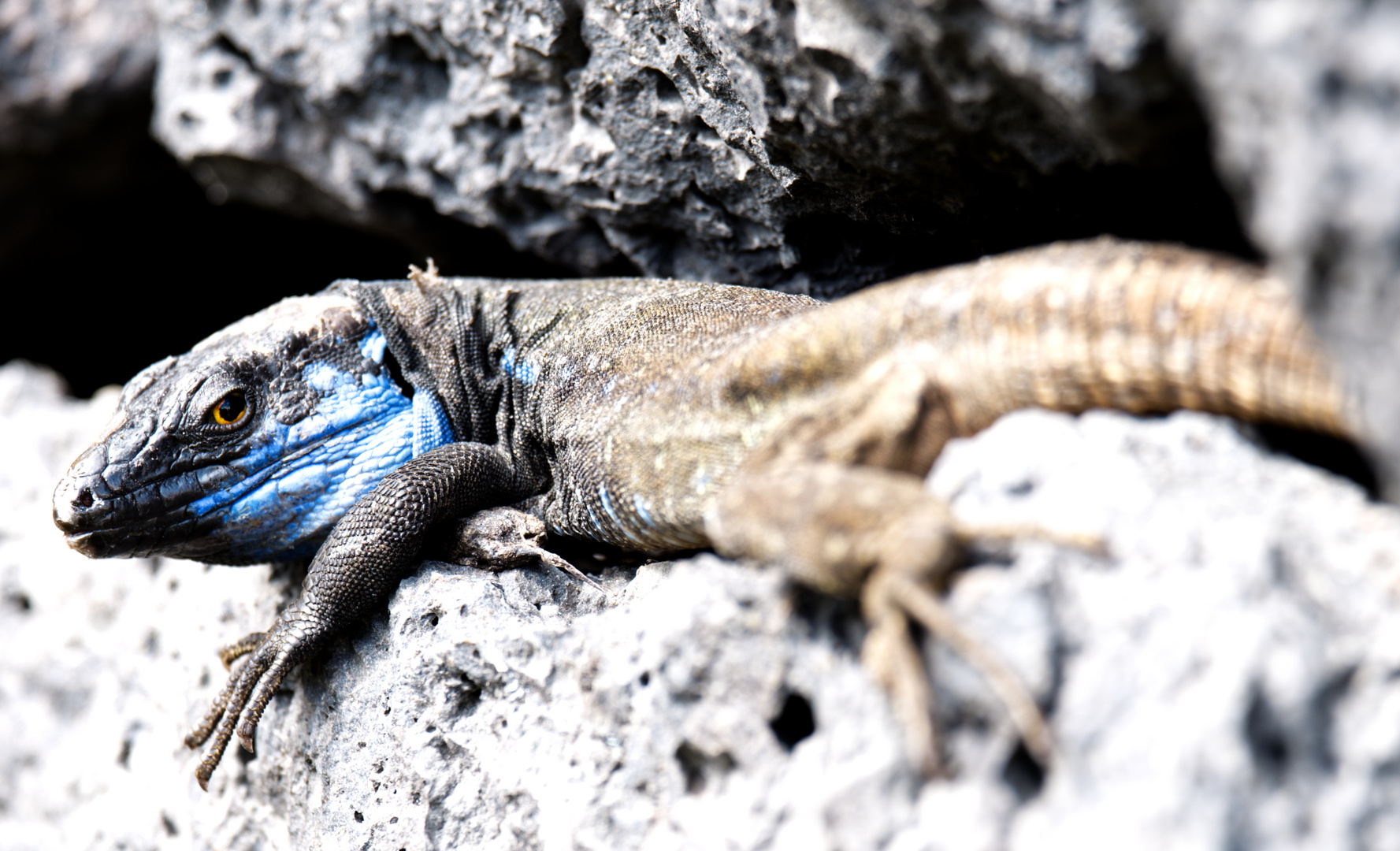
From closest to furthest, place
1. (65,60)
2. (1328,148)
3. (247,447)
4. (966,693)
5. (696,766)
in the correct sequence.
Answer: (1328,148)
(966,693)
(696,766)
(247,447)
(65,60)

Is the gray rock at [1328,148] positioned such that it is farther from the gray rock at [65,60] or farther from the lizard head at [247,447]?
the gray rock at [65,60]

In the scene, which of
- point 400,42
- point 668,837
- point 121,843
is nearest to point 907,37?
point 668,837

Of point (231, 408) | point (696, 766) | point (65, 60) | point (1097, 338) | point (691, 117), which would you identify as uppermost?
point (1097, 338)

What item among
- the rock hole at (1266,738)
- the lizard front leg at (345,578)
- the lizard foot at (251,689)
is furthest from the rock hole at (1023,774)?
the lizard foot at (251,689)

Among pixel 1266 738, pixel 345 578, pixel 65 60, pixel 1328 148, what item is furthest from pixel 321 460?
pixel 65 60

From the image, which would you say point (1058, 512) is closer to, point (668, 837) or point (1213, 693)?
point (1213, 693)

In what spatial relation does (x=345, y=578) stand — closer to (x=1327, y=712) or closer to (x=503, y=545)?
(x=503, y=545)

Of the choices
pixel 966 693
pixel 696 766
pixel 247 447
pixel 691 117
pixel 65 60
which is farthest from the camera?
pixel 65 60
